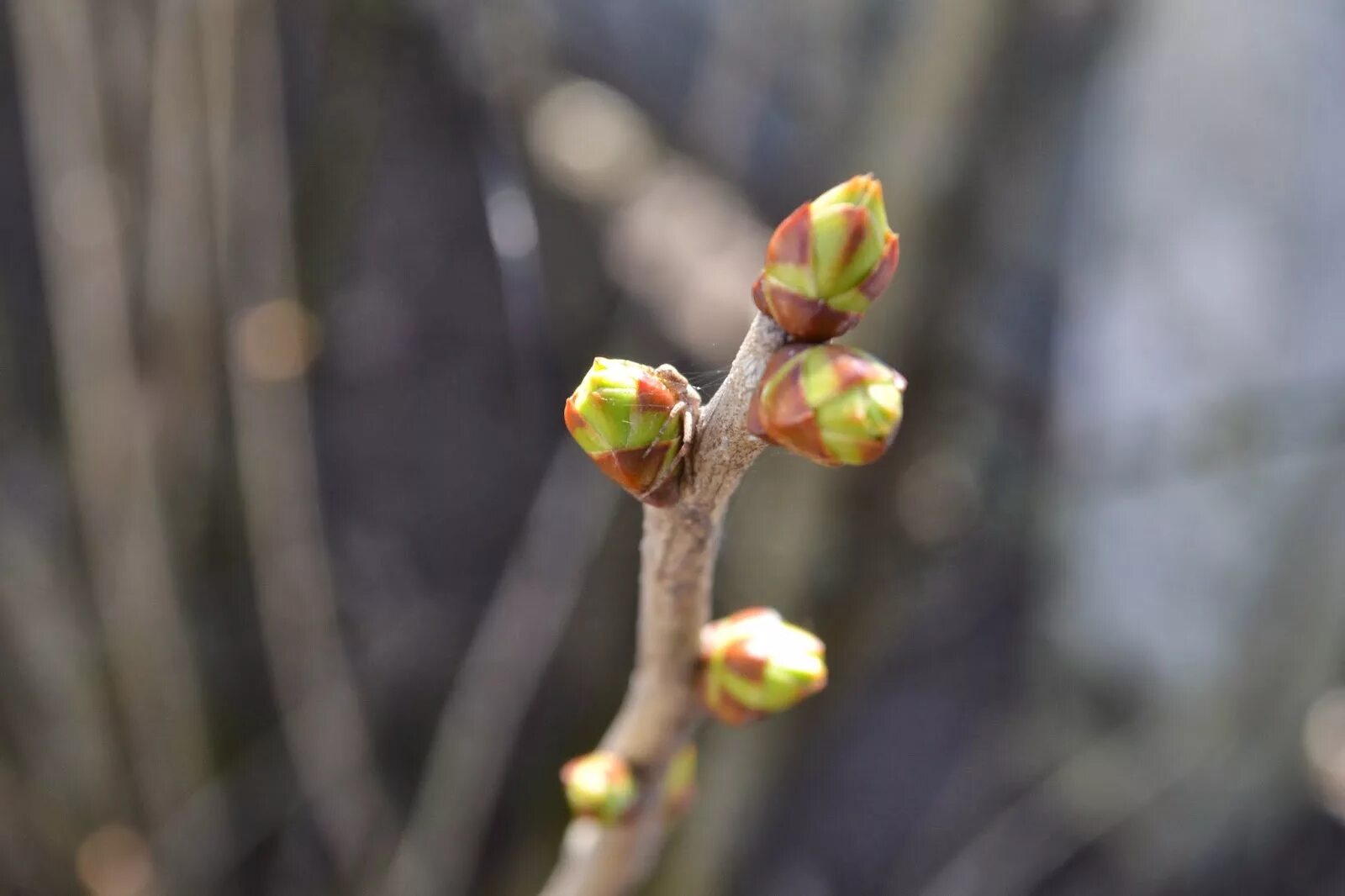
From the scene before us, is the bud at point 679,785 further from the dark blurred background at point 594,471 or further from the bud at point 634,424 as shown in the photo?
the dark blurred background at point 594,471

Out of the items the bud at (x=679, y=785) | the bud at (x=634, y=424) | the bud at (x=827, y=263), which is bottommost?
the bud at (x=679, y=785)

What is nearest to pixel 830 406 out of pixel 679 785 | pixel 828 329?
pixel 828 329

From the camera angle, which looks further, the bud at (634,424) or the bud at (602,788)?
the bud at (602,788)

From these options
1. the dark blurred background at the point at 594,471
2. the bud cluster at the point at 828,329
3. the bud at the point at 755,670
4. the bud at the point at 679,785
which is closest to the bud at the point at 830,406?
the bud cluster at the point at 828,329

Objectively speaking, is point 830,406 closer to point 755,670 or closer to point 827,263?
point 827,263

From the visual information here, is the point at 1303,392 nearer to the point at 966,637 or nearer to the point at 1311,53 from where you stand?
the point at 1311,53

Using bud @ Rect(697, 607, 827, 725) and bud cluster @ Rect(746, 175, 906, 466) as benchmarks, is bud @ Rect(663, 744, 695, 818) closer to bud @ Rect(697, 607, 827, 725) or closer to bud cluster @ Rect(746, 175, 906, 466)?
bud @ Rect(697, 607, 827, 725)

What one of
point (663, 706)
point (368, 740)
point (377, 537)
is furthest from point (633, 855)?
point (377, 537)
